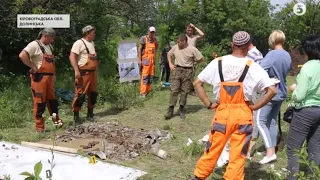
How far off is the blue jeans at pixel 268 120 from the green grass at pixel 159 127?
328 millimetres

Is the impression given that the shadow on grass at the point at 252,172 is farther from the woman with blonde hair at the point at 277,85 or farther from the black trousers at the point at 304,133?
the black trousers at the point at 304,133

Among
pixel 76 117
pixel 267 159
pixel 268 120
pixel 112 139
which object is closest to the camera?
pixel 267 159

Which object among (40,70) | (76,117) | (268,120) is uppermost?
(40,70)

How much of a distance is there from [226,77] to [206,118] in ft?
15.0

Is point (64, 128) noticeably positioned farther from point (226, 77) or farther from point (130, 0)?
point (130, 0)

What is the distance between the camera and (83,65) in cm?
738

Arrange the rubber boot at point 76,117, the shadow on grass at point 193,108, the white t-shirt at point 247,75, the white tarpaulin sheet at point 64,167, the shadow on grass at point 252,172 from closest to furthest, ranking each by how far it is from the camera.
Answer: the white t-shirt at point 247,75
the white tarpaulin sheet at point 64,167
the shadow on grass at point 252,172
the rubber boot at point 76,117
the shadow on grass at point 193,108

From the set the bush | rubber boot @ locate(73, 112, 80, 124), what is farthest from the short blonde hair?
the bush

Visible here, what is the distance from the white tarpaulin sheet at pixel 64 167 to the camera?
4.68 m


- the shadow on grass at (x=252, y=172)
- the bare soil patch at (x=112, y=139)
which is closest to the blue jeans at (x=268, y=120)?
the shadow on grass at (x=252, y=172)

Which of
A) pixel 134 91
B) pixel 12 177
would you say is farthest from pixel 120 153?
pixel 134 91

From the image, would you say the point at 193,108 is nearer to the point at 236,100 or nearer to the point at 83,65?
the point at 83,65

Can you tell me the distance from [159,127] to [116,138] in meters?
1.30

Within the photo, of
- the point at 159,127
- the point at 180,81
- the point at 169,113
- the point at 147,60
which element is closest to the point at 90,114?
the point at 159,127
